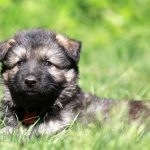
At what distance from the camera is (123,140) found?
237 inches

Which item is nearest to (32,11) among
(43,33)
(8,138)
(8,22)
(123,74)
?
(8,22)

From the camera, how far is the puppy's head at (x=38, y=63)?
286 inches

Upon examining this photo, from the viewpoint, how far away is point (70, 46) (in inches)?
303

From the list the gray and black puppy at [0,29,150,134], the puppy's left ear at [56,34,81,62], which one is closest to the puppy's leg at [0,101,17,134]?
the gray and black puppy at [0,29,150,134]

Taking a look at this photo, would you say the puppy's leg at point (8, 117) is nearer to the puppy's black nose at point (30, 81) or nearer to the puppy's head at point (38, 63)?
the puppy's head at point (38, 63)

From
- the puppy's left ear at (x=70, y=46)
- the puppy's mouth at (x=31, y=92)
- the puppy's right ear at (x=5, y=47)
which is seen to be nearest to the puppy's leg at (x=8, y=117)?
the puppy's mouth at (x=31, y=92)

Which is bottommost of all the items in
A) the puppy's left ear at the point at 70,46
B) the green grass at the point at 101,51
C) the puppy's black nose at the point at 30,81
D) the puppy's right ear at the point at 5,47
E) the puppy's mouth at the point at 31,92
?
the green grass at the point at 101,51

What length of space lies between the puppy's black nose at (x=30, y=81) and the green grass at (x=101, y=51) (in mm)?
551

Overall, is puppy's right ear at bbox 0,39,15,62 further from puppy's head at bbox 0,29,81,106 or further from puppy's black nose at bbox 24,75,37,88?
puppy's black nose at bbox 24,75,37,88

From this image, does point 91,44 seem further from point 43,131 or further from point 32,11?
point 43,131

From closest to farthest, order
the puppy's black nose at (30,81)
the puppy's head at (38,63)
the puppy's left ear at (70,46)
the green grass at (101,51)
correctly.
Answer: the green grass at (101,51) < the puppy's black nose at (30,81) < the puppy's head at (38,63) < the puppy's left ear at (70,46)

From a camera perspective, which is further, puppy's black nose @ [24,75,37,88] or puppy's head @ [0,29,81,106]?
puppy's head @ [0,29,81,106]

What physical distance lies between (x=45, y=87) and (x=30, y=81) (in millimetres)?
190

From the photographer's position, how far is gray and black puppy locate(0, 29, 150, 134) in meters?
7.30
